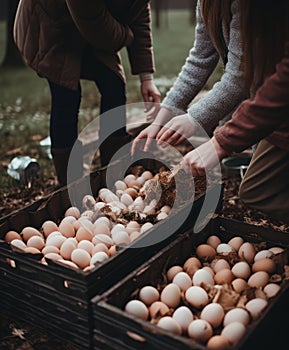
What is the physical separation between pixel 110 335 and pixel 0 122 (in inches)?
152

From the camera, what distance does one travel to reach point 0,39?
42.0 ft

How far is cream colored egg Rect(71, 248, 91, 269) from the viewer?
5.76 feet

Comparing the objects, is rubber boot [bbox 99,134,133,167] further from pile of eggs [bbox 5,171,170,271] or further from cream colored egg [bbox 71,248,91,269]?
cream colored egg [bbox 71,248,91,269]

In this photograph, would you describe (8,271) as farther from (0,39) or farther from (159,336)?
(0,39)

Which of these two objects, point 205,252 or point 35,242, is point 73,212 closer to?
point 35,242

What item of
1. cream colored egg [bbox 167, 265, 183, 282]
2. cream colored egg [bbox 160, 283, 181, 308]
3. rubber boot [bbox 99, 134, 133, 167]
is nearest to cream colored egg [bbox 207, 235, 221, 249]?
cream colored egg [bbox 167, 265, 183, 282]

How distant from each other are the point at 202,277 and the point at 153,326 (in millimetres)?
378

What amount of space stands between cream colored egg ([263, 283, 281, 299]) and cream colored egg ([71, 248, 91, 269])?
602 mm

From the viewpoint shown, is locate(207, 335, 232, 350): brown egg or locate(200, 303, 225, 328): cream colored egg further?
locate(200, 303, 225, 328): cream colored egg

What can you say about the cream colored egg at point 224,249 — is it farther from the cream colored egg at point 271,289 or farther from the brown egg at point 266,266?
the cream colored egg at point 271,289

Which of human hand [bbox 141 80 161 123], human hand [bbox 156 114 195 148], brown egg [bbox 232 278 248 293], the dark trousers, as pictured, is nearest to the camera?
brown egg [bbox 232 278 248 293]

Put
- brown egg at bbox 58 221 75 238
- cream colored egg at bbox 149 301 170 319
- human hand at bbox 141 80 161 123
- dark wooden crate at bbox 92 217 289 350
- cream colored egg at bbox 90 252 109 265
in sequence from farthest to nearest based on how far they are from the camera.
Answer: human hand at bbox 141 80 161 123
brown egg at bbox 58 221 75 238
cream colored egg at bbox 90 252 109 265
cream colored egg at bbox 149 301 170 319
dark wooden crate at bbox 92 217 289 350

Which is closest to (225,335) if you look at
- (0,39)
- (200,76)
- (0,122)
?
(200,76)

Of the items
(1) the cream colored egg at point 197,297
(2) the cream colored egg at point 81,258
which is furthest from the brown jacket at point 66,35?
(1) the cream colored egg at point 197,297
